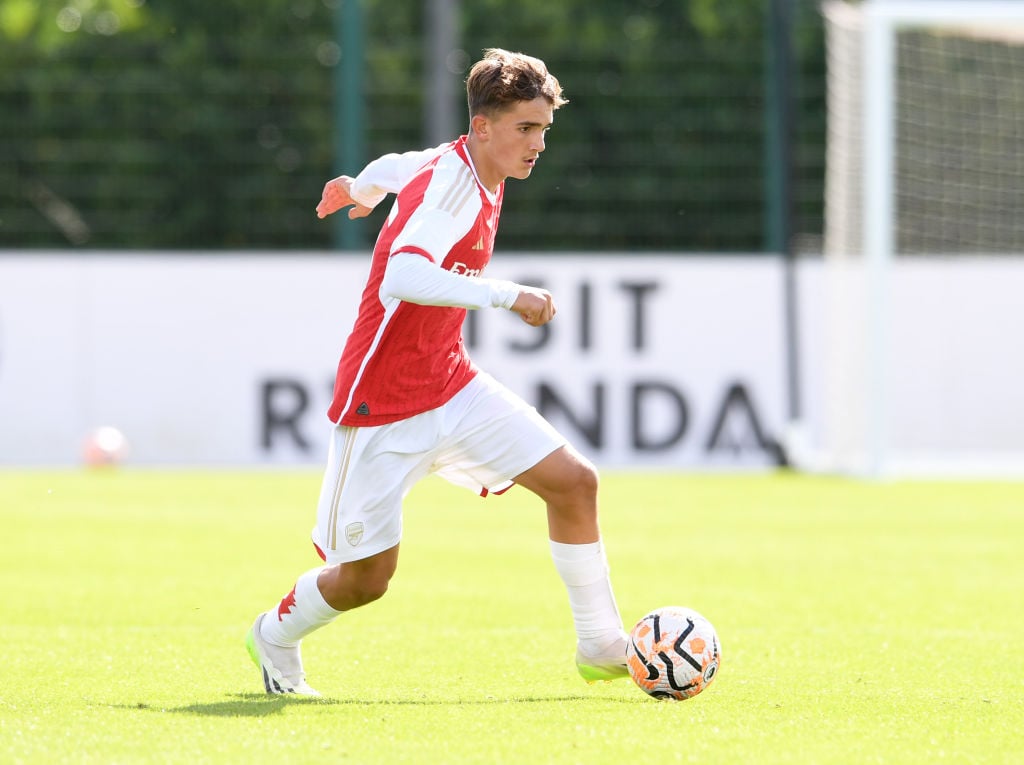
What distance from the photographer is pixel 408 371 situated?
18.1 ft

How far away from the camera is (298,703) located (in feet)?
17.4

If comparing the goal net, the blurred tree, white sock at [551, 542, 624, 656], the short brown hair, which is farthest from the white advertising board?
the short brown hair

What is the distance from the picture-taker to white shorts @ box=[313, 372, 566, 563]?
17.9ft

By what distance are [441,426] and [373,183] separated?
887 mm

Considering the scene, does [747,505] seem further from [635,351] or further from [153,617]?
[153,617]

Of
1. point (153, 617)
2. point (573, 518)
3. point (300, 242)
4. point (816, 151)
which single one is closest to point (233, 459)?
point (300, 242)

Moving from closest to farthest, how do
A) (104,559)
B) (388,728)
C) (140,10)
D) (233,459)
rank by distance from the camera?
(388,728)
(104,559)
(233,459)
(140,10)

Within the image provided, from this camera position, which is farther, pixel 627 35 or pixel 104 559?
pixel 627 35

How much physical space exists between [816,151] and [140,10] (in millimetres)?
7869

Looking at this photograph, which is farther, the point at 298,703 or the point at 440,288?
the point at 298,703

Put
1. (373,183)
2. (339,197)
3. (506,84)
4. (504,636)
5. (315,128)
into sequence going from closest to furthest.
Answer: (506,84) → (373,183) → (339,197) → (504,636) → (315,128)

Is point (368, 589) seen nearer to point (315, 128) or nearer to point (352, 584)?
point (352, 584)

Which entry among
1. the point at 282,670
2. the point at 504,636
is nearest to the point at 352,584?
the point at 282,670

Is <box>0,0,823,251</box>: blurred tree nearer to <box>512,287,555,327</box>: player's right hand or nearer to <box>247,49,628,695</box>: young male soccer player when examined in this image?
<box>247,49,628,695</box>: young male soccer player
